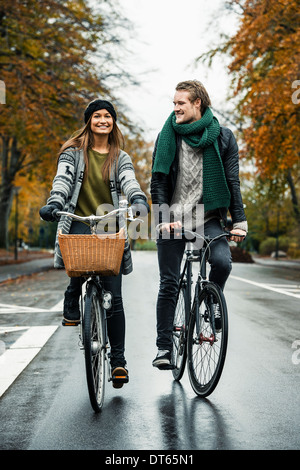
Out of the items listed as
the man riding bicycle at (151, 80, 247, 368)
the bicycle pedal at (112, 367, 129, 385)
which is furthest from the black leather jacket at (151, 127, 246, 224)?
the bicycle pedal at (112, 367, 129, 385)

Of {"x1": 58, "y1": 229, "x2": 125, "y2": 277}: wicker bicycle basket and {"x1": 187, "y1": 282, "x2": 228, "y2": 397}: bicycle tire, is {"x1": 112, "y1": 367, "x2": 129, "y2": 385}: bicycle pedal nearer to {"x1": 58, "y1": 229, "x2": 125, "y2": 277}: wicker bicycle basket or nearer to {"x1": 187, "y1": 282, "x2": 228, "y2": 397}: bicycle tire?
{"x1": 187, "y1": 282, "x2": 228, "y2": 397}: bicycle tire

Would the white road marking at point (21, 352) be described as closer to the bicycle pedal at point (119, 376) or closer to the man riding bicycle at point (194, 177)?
the bicycle pedal at point (119, 376)

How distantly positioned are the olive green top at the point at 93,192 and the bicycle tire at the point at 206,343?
2.96 ft

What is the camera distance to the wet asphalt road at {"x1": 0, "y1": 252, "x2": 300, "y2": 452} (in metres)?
3.74

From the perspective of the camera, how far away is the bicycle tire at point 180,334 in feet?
16.3

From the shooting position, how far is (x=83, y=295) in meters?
4.50

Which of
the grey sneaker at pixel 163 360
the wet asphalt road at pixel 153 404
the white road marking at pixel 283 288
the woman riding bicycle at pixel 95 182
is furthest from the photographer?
the white road marking at pixel 283 288

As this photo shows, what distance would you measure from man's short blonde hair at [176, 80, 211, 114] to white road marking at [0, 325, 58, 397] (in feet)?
7.98

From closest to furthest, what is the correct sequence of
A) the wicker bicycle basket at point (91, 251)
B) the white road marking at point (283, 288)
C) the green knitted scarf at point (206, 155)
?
1. the wicker bicycle basket at point (91, 251)
2. the green knitted scarf at point (206, 155)
3. the white road marking at point (283, 288)

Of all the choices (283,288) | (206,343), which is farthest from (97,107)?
(283,288)

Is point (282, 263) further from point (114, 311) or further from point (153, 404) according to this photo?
point (153, 404)

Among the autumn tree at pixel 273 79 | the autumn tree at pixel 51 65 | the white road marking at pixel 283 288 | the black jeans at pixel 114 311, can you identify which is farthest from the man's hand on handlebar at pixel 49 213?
the autumn tree at pixel 273 79
